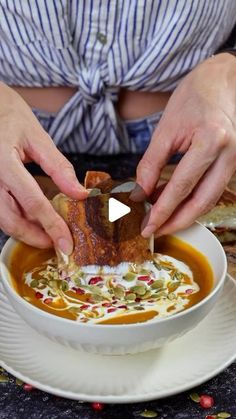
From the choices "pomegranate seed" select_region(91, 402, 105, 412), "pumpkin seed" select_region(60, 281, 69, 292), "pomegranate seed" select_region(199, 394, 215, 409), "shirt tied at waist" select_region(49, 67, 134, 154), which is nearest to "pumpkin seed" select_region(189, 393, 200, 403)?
"pomegranate seed" select_region(199, 394, 215, 409)

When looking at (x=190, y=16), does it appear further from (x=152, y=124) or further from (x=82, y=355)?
(x=82, y=355)

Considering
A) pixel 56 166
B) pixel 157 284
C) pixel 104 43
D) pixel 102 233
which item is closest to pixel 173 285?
pixel 157 284

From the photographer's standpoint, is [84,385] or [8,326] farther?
[8,326]

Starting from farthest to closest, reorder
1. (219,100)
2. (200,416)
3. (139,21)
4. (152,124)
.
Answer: (152,124)
(139,21)
(219,100)
(200,416)

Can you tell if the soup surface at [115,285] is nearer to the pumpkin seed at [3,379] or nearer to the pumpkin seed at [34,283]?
the pumpkin seed at [34,283]

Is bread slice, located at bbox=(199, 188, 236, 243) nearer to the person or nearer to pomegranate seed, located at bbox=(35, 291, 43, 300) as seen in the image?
the person

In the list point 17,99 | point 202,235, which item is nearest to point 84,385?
point 202,235
